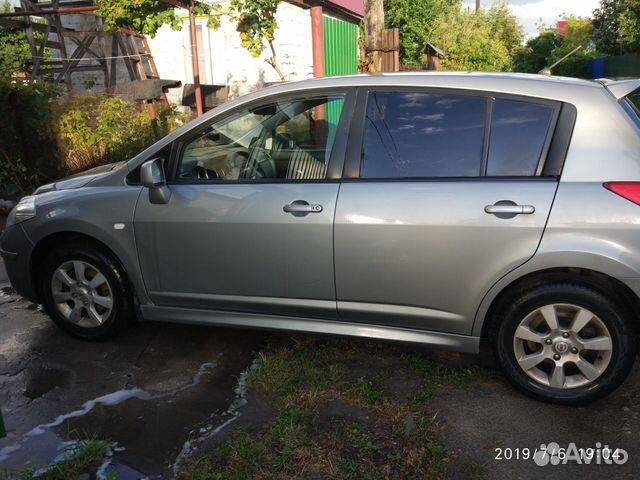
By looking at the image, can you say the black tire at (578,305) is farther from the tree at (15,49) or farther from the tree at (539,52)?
the tree at (539,52)

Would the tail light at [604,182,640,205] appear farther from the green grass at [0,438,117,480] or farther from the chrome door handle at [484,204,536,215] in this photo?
the green grass at [0,438,117,480]

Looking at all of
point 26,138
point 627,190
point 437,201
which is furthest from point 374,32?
point 627,190

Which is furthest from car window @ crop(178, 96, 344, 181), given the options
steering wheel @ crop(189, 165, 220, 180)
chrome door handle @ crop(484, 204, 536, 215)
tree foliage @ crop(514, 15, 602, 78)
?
tree foliage @ crop(514, 15, 602, 78)

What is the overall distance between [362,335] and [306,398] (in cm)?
49

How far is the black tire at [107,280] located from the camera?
395 centimetres

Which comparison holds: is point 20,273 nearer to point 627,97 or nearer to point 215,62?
point 627,97

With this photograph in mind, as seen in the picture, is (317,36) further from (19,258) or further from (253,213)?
(253,213)

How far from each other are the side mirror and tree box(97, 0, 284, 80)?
26.2 feet

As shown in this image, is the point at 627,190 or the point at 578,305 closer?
the point at 627,190

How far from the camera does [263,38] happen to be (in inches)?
485

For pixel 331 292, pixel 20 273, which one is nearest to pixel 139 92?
pixel 20 273

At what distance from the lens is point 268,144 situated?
3.83 meters

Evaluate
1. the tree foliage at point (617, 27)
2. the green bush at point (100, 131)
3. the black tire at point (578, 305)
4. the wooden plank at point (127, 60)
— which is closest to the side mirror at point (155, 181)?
the black tire at point (578, 305)

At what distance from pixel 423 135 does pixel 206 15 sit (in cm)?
961
